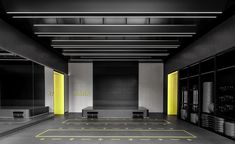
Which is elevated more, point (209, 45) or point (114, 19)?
point (114, 19)

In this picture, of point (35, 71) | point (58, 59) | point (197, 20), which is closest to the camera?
point (197, 20)

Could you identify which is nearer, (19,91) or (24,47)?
(24,47)

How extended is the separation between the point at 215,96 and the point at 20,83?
8230mm

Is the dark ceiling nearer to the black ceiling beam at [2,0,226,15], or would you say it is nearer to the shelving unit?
the black ceiling beam at [2,0,226,15]

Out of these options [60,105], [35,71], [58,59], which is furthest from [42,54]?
[60,105]

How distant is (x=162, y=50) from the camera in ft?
39.7

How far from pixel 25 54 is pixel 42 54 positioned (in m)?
1.87

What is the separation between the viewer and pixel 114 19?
23.6 ft

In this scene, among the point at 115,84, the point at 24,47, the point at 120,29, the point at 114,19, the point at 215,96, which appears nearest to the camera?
the point at 114,19

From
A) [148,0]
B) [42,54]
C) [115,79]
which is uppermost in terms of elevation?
[148,0]

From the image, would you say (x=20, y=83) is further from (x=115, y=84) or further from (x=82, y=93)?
(x=115, y=84)

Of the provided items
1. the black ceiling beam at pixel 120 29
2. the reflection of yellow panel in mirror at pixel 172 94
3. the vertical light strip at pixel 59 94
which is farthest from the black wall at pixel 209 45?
the vertical light strip at pixel 59 94

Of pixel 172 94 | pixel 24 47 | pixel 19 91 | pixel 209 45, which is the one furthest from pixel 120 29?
pixel 172 94

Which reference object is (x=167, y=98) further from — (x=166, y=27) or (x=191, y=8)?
(x=191, y=8)
